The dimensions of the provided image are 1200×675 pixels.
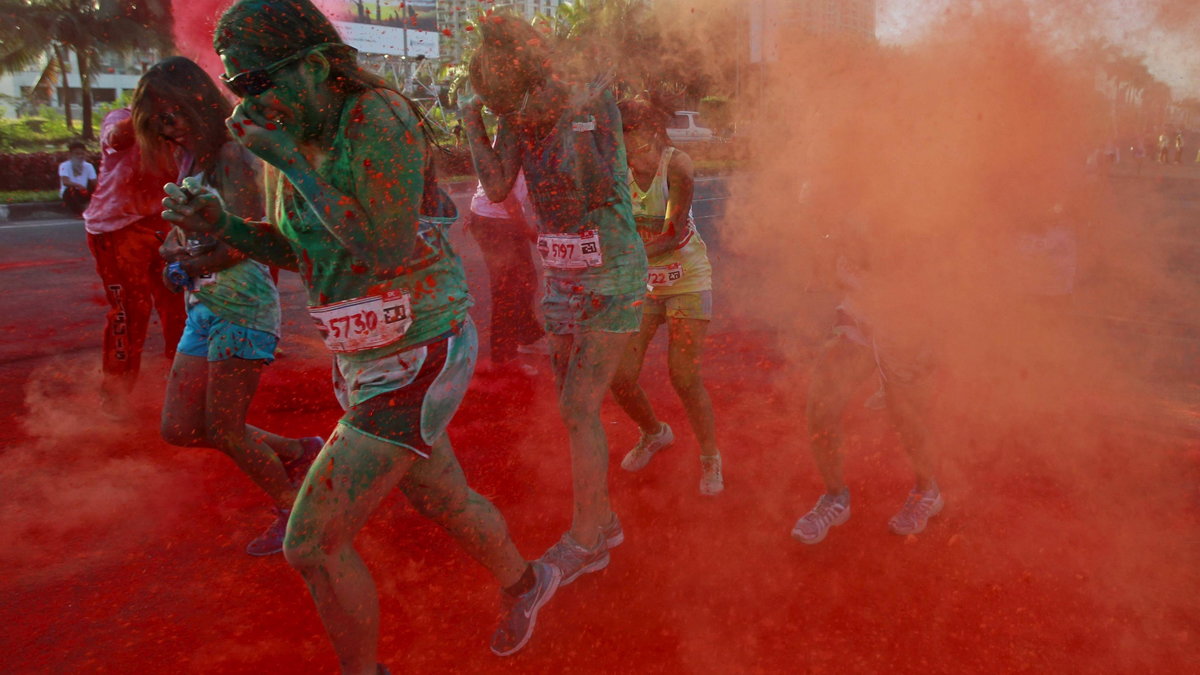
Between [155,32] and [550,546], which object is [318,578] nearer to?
[550,546]

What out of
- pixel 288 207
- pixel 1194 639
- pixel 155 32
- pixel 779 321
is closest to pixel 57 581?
pixel 288 207

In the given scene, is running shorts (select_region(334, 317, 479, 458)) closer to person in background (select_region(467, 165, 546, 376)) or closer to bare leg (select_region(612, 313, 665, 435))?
bare leg (select_region(612, 313, 665, 435))

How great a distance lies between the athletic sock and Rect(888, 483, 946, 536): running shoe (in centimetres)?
158

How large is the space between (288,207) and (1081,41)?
2.87 metres

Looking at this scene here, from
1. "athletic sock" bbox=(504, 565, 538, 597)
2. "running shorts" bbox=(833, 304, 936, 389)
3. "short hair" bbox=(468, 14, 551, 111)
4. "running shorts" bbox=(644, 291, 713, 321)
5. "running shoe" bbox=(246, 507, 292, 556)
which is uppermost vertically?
"short hair" bbox=(468, 14, 551, 111)

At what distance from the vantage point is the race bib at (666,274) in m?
3.91

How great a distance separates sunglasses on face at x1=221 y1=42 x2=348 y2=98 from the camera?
2.04m

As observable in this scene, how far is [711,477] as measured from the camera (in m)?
4.01

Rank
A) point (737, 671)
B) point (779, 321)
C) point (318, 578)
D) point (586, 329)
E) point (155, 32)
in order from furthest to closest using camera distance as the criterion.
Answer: point (155, 32) < point (779, 321) < point (586, 329) < point (737, 671) < point (318, 578)

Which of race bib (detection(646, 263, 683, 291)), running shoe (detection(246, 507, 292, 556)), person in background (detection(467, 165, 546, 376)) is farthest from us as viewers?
person in background (detection(467, 165, 546, 376))

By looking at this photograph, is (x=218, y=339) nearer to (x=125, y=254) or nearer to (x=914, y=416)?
(x=125, y=254)

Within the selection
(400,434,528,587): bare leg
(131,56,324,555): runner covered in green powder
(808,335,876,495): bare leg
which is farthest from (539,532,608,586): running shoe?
(131,56,324,555): runner covered in green powder

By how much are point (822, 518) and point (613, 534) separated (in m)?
0.87

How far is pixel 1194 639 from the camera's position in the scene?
2760 millimetres
